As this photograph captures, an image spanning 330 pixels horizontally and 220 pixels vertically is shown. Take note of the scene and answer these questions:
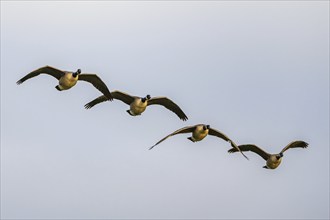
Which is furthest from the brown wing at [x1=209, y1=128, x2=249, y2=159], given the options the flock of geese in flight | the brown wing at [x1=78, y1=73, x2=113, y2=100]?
the brown wing at [x1=78, y1=73, x2=113, y2=100]

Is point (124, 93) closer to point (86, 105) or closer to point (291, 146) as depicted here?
point (86, 105)

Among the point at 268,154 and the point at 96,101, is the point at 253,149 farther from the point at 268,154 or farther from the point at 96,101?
the point at 96,101

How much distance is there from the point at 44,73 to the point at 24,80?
1.17m

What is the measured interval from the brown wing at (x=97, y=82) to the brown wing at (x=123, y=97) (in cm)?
55

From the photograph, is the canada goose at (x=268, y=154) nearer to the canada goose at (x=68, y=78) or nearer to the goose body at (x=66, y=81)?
the canada goose at (x=68, y=78)

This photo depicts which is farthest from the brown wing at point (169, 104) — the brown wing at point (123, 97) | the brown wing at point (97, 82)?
the brown wing at point (97, 82)

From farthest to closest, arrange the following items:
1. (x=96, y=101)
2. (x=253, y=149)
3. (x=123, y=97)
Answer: (x=253, y=149) → (x=96, y=101) → (x=123, y=97)

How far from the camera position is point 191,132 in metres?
72.7

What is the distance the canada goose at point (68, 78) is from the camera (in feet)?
231

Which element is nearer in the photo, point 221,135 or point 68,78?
point 68,78

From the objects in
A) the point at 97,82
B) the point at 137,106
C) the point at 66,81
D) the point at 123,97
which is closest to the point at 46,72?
the point at 66,81

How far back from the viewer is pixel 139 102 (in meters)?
72.0

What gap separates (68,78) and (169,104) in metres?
7.96

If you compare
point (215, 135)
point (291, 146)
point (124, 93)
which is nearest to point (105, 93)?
point (124, 93)
